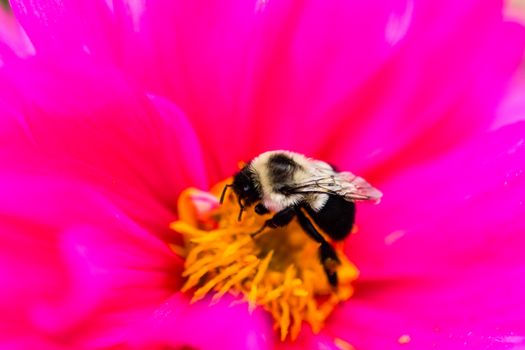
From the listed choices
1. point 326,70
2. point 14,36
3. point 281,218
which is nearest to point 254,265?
point 281,218

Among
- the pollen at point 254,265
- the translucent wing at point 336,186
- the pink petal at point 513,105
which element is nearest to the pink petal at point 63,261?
the pollen at point 254,265

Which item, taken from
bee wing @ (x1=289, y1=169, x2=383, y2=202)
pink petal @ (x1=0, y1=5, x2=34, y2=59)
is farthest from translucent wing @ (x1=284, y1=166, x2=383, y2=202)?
pink petal @ (x1=0, y1=5, x2=34, y2=59)

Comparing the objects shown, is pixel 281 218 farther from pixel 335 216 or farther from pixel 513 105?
pixel 513 105

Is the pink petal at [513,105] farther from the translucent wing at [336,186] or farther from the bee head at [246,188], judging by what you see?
the bee head at [246,188]

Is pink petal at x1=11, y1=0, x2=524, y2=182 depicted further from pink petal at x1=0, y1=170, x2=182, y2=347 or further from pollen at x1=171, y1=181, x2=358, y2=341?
pink petal at x1=0, y1=170, x2=182, y2=347

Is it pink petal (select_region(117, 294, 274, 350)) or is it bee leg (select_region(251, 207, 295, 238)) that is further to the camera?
bee leg (select_region(251, 207, 295, 238))
